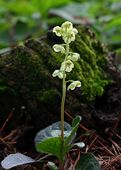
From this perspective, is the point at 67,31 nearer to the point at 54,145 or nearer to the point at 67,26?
the point at 67,26

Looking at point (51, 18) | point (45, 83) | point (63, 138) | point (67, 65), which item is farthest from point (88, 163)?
point (51, 18)

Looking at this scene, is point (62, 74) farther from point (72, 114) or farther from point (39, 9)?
point (39, 9)

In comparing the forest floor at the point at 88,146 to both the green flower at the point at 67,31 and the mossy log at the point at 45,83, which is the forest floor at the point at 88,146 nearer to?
the mossy log at the point at 45,83

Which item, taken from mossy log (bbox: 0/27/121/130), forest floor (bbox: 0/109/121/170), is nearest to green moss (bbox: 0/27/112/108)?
mossy log (bbox: 0/27/121/130)

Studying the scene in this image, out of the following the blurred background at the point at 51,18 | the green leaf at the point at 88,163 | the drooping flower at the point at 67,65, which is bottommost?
the green leaf at the point at 88,163

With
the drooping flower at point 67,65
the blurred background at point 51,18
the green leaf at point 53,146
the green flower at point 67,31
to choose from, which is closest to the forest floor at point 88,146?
the green leaf at point 53,146

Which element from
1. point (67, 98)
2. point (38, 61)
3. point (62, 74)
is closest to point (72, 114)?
point (67, 98)
